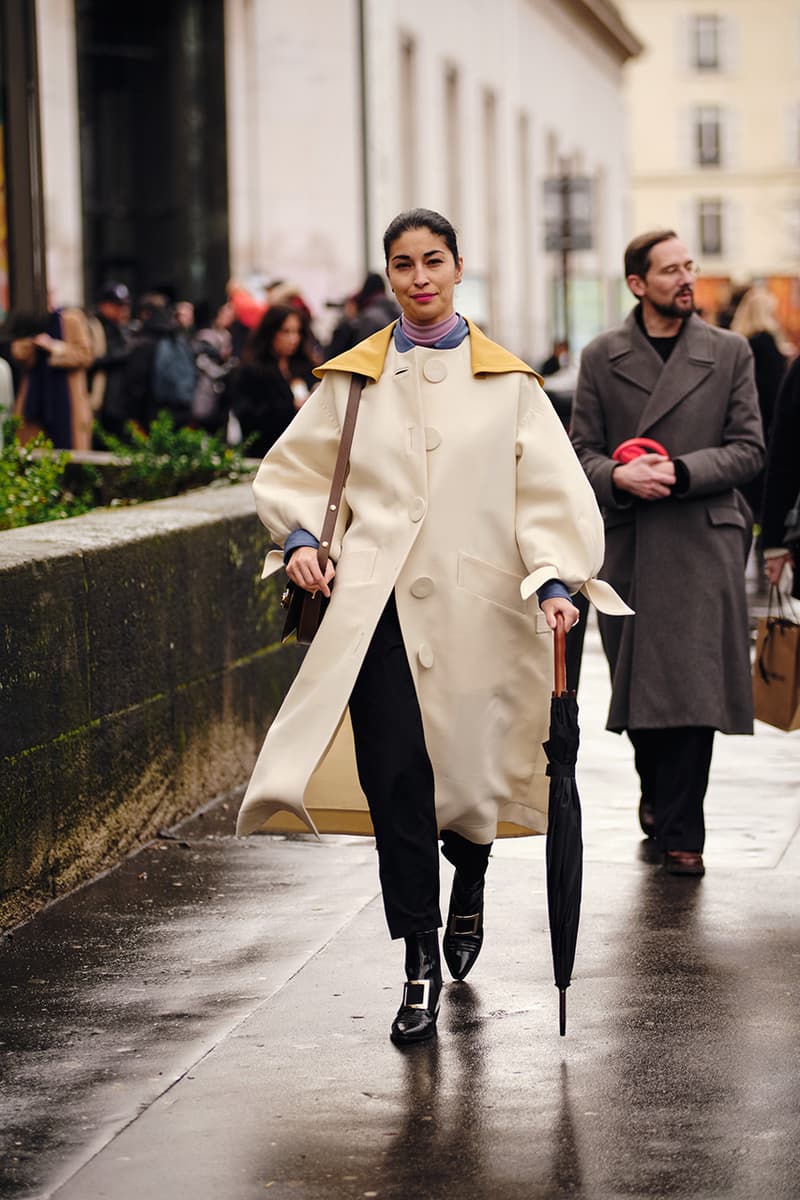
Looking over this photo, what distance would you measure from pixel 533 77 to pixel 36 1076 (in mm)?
40985

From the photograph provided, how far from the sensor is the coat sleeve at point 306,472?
529 centimetres

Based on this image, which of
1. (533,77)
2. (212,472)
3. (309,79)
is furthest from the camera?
(533,77)

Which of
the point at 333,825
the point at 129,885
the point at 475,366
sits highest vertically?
the point at 475,366

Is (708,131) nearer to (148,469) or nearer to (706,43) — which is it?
(706,43)

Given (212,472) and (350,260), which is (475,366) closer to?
(212,472)

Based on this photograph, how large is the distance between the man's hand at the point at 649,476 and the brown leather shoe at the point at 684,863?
3.42 feet

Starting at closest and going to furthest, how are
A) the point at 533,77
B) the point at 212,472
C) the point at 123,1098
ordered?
1. the point at 123,1098
2. the point at 212,472
3. the point at 533,77

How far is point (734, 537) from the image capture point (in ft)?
22.8

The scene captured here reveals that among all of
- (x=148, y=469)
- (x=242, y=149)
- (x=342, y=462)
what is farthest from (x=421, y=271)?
(x=242, y=149)

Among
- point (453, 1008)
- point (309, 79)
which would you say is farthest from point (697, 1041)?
point (309, 79)

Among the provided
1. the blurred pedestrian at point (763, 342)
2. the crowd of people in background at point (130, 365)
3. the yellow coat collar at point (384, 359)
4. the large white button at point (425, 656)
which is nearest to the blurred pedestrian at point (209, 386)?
the crowd of people in background at point (130, 365)

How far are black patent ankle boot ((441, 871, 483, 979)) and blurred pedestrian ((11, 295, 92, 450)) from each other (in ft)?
31.0

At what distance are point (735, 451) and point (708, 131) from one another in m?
77.6

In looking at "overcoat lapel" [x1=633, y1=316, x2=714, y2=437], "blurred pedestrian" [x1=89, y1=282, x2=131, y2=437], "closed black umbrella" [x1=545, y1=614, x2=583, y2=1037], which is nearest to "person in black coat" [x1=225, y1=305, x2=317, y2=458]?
"overcoat lapel" [x1=633, y1=316, x2=714, y2=437]
